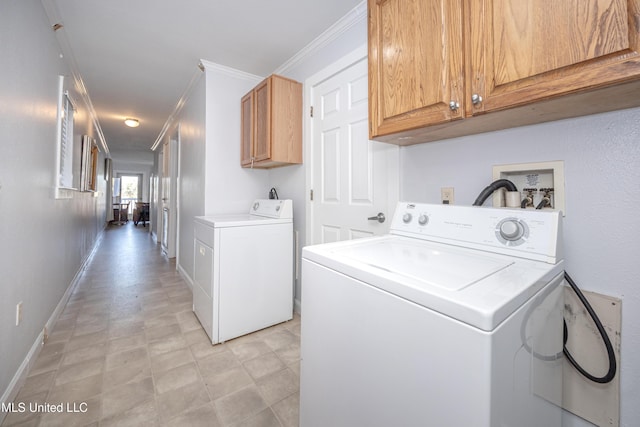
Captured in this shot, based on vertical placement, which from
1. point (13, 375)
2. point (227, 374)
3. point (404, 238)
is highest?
point (404, 238)

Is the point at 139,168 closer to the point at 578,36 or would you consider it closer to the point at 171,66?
the point at 171,66

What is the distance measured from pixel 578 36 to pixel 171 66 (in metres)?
3.20

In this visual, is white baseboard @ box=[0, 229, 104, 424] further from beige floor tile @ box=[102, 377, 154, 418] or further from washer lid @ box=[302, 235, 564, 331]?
washer lid @ box=[302, 235, 564, 331]

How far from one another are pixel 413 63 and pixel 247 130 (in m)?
1.90

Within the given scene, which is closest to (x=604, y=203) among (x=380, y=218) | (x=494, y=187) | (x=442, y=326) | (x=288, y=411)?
(x=494, y=187)

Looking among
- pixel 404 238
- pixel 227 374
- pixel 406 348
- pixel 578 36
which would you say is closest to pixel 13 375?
pixel 227 374

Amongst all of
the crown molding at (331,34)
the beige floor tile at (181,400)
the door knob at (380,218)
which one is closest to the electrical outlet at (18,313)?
the beige floor tile at (181,400)

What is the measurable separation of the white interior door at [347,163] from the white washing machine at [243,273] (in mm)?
345

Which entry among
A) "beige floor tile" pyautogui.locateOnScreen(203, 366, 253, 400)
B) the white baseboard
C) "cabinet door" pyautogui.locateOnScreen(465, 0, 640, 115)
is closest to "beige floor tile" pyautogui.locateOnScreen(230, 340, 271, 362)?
"beige floor tile" pyautogui.locateOnScreen(203, 366, 253, 400)

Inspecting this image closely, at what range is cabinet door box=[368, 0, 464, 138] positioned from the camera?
3.33 ft

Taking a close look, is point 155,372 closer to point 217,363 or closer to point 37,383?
point 217,363

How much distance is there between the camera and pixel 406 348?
26.0 inches

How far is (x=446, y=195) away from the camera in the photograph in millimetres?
1399

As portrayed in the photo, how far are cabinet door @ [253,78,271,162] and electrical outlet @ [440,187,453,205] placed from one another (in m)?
1.44
